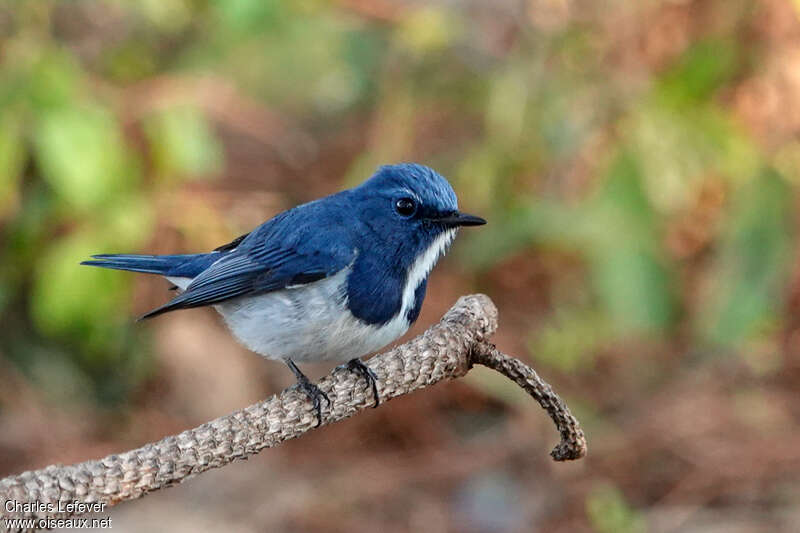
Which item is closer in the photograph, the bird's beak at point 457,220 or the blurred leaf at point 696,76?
the bird's beak at point 457,220

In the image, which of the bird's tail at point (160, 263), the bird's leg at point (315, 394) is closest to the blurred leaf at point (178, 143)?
the bird's tail at point (160, 263)

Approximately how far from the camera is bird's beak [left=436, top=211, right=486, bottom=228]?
10.3 feet

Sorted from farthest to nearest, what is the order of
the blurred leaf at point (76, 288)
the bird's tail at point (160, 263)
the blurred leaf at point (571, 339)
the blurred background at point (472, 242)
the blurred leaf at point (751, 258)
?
the blurred leaf at point (571, 339) < the blurred leaf at point (751, 258) < the blurred background at point (472, 242) < the blurred leaf at point (76, 288) < the bird's tail at point (160, 263)

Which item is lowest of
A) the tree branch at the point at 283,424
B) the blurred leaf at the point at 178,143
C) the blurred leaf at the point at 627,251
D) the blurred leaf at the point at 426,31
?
the tree branch at the point at 283,424

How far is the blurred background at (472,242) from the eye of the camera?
16.4ft

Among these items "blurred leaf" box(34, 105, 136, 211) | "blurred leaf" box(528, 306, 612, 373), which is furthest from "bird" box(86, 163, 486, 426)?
"blurred leaf" box(528, 306, 612, 373)

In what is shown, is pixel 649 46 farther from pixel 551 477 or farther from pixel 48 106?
pixel 48 106

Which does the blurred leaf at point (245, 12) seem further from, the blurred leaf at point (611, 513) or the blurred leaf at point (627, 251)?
the blurred leaf at point (611, 513)

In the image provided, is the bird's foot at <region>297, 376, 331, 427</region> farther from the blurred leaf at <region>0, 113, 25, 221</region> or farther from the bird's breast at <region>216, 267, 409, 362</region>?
the blurred leaf at <region>0, 113, 25, 221</region>

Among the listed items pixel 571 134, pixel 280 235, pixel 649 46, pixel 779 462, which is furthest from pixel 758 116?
pixel 280 235

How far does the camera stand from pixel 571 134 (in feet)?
17.8

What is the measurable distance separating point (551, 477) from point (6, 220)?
3.00m

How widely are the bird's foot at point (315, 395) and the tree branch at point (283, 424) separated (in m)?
0.02

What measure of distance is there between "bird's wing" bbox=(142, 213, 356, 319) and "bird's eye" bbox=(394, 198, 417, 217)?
0.64 ft
